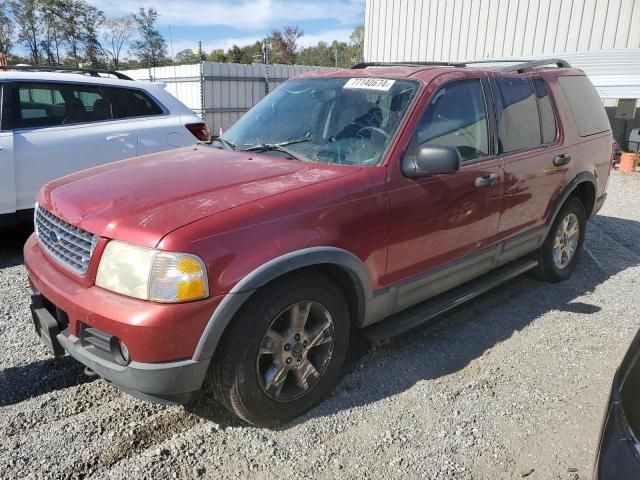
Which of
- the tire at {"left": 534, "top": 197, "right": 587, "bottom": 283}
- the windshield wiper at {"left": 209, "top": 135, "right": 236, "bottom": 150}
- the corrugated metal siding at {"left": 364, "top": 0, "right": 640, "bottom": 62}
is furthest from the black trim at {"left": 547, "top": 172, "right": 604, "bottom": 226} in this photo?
the corrugated metal siding at {"left": 364, "top": 0, "right": 640, "bottom": 62}

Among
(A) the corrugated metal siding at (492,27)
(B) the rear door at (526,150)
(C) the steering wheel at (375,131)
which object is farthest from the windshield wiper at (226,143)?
(A) the corrugated metal siding at (492,27)

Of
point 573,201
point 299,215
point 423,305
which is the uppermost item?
point 299,215

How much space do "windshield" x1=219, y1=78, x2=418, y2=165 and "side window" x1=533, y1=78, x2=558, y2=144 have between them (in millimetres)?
1604

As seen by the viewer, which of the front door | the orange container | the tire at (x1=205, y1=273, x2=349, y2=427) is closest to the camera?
the tire at (x1=205, y1=273, x2=349, y2=427)

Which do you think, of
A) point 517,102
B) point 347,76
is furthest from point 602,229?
point 347,76

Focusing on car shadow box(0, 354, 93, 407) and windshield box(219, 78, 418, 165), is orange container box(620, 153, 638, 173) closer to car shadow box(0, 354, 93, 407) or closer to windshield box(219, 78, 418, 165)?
windshield box(219, 78, 418, 165)

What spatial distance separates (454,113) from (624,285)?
8.96 feet

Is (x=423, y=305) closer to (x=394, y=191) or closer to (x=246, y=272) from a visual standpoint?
(x=394, y=191)

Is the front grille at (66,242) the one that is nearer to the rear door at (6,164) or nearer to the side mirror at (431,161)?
the side mirror at (431,161)

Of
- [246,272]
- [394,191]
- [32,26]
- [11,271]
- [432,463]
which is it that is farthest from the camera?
[32,26]

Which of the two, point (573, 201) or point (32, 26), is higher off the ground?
point (32, 26)

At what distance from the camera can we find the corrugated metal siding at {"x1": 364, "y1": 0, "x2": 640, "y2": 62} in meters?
13.7

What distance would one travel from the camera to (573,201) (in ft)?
16.1

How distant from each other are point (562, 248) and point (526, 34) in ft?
40.5
